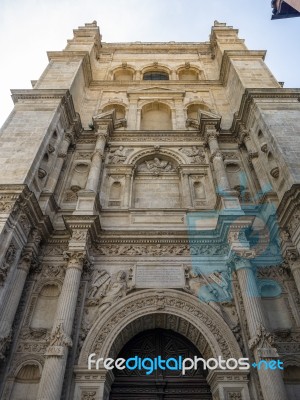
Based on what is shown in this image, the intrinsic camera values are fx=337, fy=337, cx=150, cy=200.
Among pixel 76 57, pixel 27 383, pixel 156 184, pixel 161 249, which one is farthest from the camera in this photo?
pixel 76 57

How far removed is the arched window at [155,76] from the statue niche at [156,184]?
796 cm

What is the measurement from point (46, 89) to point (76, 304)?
9.14m

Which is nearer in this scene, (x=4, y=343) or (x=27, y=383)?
(x=4, y=343)

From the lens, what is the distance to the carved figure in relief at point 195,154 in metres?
13.7

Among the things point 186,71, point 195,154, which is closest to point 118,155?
point 195,154

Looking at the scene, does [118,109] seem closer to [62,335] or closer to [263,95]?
[263,95]

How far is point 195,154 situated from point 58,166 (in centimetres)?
552

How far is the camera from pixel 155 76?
20.3 m

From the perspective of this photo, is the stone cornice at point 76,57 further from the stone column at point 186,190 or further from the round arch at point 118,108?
the stone column at point 186,190

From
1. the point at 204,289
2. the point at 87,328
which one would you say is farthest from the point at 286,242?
the point at 87,328

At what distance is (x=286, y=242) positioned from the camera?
9.60 metres

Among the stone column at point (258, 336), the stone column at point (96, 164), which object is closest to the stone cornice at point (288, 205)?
the stone column at point (258, 336)

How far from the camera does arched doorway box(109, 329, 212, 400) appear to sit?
27.9ft

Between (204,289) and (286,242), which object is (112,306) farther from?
(286,242)
